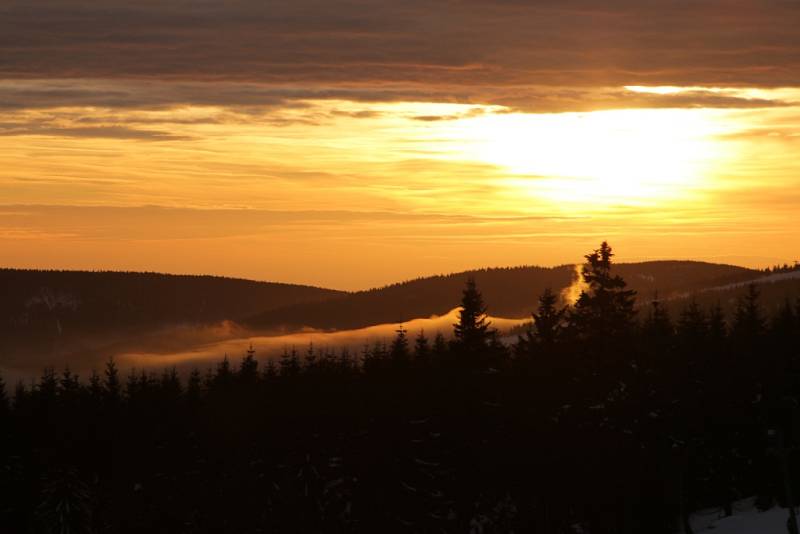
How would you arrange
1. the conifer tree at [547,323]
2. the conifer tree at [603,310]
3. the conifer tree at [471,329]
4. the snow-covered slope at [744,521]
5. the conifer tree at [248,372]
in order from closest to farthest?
the conifer tree at [603,310]
the snow-covered slope at [744,521]
the conifer tree at [471,329]
the conifer tree at [547,323]
the conifer tree at [248,372]

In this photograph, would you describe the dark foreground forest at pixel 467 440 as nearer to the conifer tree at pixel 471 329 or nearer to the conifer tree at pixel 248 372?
the conifer tree at pixel 471 329

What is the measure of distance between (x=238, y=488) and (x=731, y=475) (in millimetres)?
31927

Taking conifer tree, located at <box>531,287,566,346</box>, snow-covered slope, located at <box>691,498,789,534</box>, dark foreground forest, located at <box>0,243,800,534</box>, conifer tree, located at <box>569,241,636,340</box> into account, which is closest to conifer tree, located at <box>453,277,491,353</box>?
dark foreground forest, located at <box>0,243,800,534</box>

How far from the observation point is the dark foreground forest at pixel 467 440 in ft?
190

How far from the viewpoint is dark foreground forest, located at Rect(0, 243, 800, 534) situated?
58062mm

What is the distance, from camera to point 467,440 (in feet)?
204

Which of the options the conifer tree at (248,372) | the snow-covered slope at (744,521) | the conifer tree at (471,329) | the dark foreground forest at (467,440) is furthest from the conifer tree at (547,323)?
the conifer tree at (248,372)

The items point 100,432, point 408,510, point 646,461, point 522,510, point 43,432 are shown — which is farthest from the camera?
point 100,432

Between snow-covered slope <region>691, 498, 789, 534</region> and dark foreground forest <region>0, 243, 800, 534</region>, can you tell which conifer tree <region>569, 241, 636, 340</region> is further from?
A: snow-covered slope <region>691, 498, 789, 534</region>

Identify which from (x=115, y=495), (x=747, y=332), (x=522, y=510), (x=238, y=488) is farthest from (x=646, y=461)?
(x=115, y=495)

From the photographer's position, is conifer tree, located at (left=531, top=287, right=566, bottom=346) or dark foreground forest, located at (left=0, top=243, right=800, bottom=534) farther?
conifer tree, located at (left=531, top=287, right=566, bottom=346)

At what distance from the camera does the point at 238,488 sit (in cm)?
8812

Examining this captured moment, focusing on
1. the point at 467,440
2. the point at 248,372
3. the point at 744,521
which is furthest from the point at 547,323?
the point at 248,372

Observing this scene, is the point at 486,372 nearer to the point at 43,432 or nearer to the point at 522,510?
the point at 522,510
